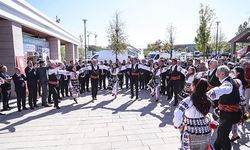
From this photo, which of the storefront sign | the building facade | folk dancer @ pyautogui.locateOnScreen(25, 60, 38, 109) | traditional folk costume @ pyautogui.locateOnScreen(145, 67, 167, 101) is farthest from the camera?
the storefront sign

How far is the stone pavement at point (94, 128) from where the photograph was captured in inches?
213

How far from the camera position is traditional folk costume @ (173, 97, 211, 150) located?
3.25 m

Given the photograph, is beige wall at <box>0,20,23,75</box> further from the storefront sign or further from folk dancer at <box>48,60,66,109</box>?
folk dancer at <box>48,60,66,109</box>

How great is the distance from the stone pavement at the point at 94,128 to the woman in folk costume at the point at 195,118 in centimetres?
192

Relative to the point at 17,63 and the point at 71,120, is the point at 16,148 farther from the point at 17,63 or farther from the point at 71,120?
the point at 17,63

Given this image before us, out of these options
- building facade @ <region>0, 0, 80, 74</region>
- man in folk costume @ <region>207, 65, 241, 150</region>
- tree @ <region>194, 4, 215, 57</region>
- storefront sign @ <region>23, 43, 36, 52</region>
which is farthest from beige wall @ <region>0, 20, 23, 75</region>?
tree @ <region>194, 4, 215, 57</region>

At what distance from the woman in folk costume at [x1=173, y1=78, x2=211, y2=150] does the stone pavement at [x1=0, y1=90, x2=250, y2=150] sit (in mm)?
1922

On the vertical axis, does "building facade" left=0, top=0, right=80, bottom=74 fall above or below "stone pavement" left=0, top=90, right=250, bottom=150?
above

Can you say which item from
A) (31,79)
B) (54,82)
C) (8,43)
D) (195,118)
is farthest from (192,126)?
(8,43)

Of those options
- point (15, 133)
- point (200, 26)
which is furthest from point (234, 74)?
point (200, 26)

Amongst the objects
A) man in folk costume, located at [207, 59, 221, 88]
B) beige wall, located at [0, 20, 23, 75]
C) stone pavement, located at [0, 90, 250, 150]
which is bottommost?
stone pavement, located at [0, 90, 250, 150]

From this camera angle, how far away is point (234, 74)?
640 cm

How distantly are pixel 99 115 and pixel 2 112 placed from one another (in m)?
3.80

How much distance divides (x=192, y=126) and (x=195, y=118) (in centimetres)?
12
